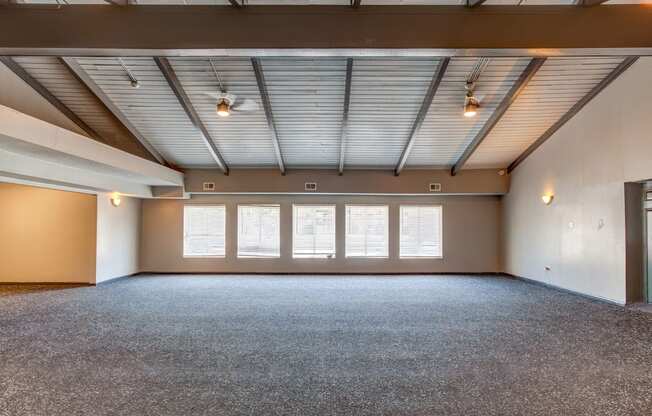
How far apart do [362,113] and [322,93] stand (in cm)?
89

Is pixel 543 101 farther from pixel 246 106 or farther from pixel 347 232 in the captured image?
pixel 347 232

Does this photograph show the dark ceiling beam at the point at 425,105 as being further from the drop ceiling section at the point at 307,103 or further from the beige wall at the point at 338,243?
the beige wall at the point at 338,243

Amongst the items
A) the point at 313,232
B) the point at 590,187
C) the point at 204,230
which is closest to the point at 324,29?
the point at 590,187

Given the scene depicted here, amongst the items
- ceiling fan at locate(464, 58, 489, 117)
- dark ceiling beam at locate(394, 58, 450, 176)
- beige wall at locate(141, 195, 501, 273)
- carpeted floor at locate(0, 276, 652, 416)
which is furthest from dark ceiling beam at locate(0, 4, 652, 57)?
beige wall at locate(141, 195, 501, 273)

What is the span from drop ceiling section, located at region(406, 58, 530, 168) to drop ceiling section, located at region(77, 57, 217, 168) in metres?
4.29

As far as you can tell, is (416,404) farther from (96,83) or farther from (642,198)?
(96,83)

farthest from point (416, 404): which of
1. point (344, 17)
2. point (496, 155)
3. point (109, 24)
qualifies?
point (496, 155)

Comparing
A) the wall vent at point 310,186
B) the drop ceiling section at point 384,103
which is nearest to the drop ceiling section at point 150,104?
the wall vent at point 310,186

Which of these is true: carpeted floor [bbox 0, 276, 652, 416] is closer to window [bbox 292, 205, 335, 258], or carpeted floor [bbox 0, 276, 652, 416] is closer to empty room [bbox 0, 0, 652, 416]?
empty room [bbox 0, 0, 652, 416]

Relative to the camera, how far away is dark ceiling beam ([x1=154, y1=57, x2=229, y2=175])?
5.09m

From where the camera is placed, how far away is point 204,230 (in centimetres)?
946

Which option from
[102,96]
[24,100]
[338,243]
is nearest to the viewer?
[24,100]

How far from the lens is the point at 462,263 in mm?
9367

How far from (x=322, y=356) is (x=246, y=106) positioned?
415 cm
